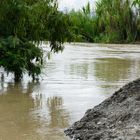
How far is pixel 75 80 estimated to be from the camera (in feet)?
50.8

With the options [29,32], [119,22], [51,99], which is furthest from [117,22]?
[51,99]

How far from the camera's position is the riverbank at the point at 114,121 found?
7.02 m

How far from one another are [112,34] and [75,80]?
36346mm

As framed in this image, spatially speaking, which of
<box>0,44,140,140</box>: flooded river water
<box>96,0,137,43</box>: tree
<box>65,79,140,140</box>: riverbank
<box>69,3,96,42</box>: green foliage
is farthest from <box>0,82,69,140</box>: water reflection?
<box>69,3,96,42</box>: green foliage

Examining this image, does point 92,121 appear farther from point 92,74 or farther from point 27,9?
point 92,74

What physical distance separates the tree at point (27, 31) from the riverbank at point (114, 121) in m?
5.28

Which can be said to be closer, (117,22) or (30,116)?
(30,116)

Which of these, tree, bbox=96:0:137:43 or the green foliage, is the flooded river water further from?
the green foliage

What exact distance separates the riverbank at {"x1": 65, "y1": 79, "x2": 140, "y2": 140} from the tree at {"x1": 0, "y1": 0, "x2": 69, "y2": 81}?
528cm

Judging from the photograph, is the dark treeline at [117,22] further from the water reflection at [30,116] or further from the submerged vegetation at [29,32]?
the water reflection at [30,116]

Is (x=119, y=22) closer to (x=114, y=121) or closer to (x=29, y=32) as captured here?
(x=29, y=32)

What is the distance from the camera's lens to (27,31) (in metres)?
14.6

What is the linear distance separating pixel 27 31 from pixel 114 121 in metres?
7.38

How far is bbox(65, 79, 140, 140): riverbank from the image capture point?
23.0ft
